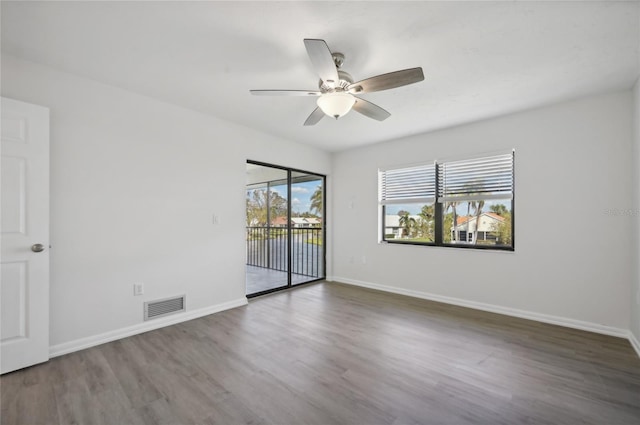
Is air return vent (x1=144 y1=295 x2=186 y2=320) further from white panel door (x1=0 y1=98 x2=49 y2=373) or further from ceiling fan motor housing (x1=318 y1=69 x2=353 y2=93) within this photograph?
ceiling fan motor housing (x1=318 y1=69 x2=353 y2=93)

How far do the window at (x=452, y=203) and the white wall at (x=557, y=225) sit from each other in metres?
0.15

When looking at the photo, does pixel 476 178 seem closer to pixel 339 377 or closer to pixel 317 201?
pixel 317 201

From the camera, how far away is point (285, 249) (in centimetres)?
474

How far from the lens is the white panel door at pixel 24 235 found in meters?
2.07

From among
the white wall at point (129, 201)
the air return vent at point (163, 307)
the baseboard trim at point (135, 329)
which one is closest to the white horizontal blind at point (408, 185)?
the white wall at point (129, 201)

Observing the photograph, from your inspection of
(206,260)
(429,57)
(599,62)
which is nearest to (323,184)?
(206,260)

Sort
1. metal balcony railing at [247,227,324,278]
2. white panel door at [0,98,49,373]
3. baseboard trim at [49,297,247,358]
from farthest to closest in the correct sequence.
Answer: metal balcony railing at [247,227,324,278]
baseboard trim at [49,297,247,358]
white panel door at [0,98,49,373]

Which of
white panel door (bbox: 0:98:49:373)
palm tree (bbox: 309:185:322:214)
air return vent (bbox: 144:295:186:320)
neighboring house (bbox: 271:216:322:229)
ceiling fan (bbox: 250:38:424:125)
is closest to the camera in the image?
ceiling fan (bbox: 250:38:424:125)

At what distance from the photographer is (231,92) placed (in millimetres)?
2812

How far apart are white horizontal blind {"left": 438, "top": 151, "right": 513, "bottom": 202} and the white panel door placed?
4281mm

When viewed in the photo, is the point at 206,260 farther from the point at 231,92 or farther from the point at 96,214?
the point at 231,92

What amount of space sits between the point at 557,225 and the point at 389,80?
8.52 feet

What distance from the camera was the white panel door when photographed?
2.07 metres

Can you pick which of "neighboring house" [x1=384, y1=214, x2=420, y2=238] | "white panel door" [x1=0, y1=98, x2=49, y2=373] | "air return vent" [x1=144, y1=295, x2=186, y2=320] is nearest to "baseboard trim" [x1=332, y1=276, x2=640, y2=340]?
"neighboring house" [x1=384, y1=214, x2=420, y2=238]
